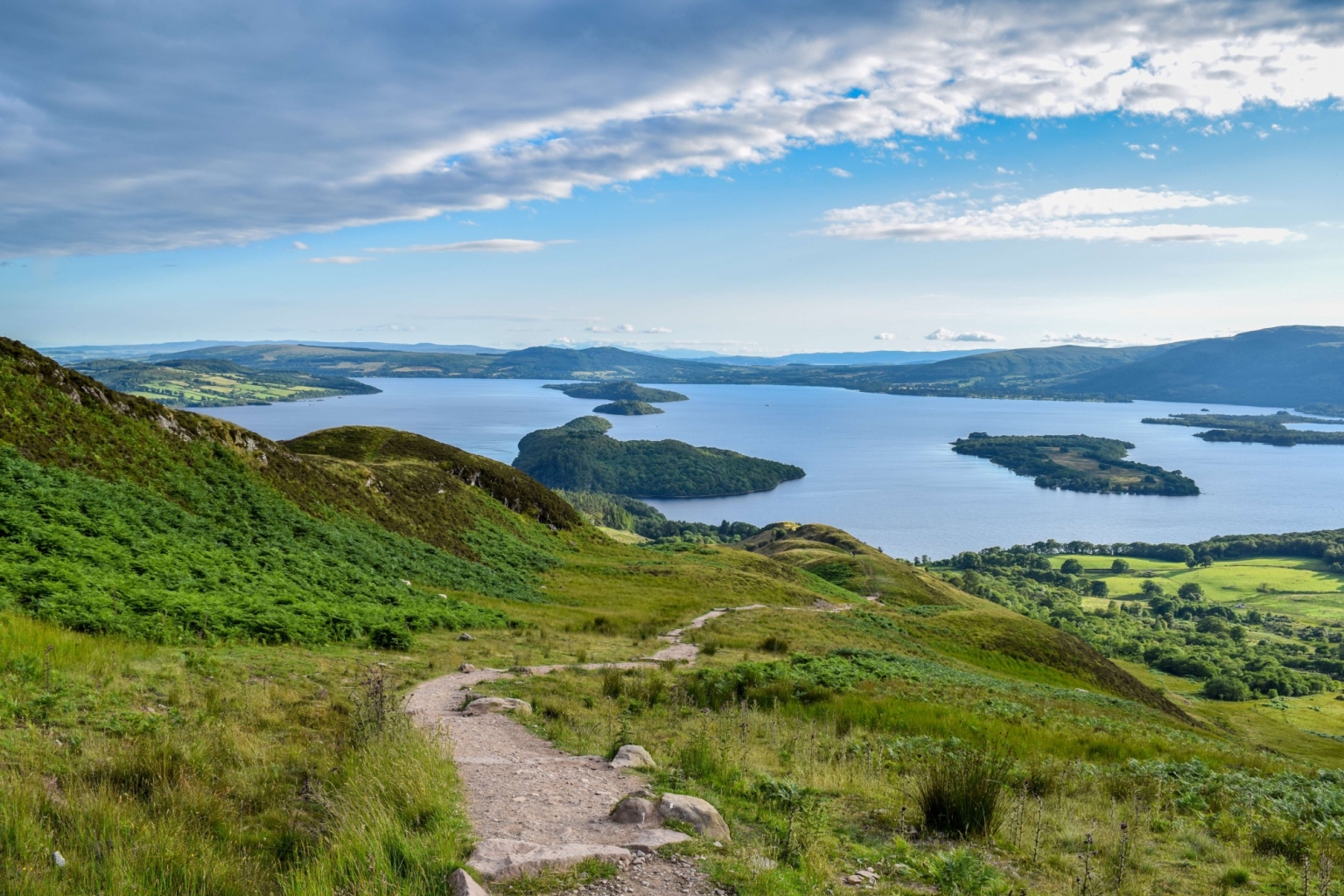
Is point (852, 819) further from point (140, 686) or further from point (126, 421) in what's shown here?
point (126, 421)

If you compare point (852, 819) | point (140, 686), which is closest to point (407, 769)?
point (852, 819)

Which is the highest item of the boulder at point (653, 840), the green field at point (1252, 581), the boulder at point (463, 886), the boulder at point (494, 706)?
the boulder at point (463, 886)

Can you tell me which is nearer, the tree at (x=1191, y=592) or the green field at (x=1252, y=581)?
the tree at (x=1191, y=592)

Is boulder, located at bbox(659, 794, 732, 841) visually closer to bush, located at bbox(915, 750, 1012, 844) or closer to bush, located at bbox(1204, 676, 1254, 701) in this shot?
bush, located at bbox(915, 750, 1012, 844)

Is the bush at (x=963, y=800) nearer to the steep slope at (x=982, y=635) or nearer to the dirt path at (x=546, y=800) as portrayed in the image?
the dirt path at (x=546, y=800)

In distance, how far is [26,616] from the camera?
12023 millimetres

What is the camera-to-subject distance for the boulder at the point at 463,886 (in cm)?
533

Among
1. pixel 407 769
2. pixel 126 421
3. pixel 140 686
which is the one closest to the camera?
pixel 407 769

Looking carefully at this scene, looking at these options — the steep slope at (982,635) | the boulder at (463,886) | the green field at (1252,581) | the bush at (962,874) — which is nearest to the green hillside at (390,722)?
the bush at (962,874)

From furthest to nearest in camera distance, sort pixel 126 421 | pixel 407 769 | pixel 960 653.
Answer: pixel 960 653 → pixel 126 421 → pixel 407 769

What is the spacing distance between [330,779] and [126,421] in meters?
27.1

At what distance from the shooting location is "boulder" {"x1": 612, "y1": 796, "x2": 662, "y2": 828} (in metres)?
7.20

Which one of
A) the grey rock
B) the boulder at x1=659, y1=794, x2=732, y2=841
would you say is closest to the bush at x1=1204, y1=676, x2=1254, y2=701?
the boulder at x1=659, y1=794, x2=732, y2=841

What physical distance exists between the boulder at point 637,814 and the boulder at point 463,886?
6.66 ft
